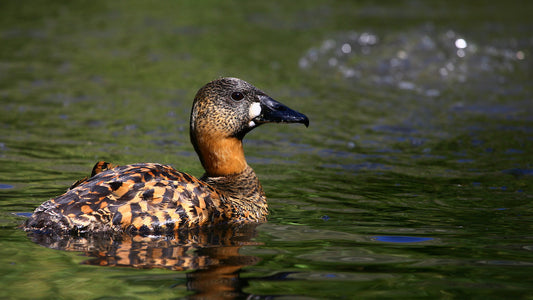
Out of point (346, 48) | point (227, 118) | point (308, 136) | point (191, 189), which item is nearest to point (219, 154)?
point (227, 118)

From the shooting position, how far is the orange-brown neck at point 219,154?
7.91 metres

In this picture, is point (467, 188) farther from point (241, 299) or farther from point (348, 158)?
point (241, 299)

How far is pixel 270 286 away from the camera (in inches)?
214

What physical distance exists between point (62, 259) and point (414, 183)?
4.70 metres

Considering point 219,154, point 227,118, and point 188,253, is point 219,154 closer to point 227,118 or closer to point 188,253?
point 227,118

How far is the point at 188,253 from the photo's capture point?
6.23 metres

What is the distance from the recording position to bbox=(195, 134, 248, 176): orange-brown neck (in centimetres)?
791

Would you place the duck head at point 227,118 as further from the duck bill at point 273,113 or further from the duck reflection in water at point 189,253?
the duck reflection in water at point 189,253

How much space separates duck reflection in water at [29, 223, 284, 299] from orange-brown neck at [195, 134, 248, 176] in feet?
3.40

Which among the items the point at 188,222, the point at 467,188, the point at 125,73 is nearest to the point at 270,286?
the point at 188,222

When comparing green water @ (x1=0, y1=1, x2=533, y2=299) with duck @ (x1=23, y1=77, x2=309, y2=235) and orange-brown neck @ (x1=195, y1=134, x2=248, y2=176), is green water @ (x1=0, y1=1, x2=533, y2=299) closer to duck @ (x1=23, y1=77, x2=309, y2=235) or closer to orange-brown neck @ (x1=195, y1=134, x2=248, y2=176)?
duck @ (x1=23, y1=77, x2=309, y2=235)

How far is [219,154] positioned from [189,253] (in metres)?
1.90

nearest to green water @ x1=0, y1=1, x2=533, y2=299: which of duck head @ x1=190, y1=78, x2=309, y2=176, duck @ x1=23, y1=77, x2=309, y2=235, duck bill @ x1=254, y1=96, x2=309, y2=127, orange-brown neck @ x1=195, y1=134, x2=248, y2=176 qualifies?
duck @ x1=23, y1=77, x2=309, y2=235

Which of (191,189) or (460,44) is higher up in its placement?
(460,44)
